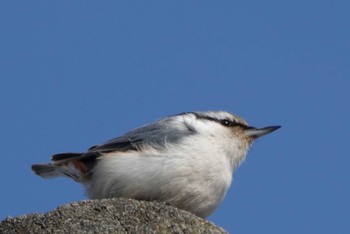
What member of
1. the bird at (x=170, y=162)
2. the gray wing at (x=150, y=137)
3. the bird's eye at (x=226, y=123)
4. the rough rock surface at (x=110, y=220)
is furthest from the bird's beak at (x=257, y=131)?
the rough rock surface at (x=110, y=220)

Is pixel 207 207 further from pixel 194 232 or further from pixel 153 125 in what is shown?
pixel 194 232

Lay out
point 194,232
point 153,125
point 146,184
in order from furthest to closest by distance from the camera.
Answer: point 153,125, point 146,184, point 194,232

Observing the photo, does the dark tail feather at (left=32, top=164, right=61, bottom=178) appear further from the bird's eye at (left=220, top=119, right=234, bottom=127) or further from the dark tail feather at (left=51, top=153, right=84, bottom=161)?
the bird's eye at (left=220, top=119, right=234, bottom=127)

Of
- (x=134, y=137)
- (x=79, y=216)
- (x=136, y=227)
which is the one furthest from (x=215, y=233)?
(x=134, y=137)

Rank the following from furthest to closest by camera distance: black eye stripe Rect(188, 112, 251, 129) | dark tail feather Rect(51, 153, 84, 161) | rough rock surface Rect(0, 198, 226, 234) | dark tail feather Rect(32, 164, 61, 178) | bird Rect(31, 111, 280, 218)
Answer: dark tail feather Rect(32, 164, 61, 178)
black eye stripe Rect(188, 112, 251, 129)
dark tail feather Rect(51, 153, 84, 161)
bird Rect(31, 111, 280, 218)
rough rock surface Rect(0, 198, 226, 234)

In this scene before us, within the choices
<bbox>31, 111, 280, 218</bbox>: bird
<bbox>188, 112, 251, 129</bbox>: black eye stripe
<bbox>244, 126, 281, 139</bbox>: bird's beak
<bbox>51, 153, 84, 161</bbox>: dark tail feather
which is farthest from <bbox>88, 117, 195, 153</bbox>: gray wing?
<bbox>244, 126, 281, 139</bbox>: bird's beak

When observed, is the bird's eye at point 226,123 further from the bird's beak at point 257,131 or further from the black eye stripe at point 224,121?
the bird's beak at point 257,131
